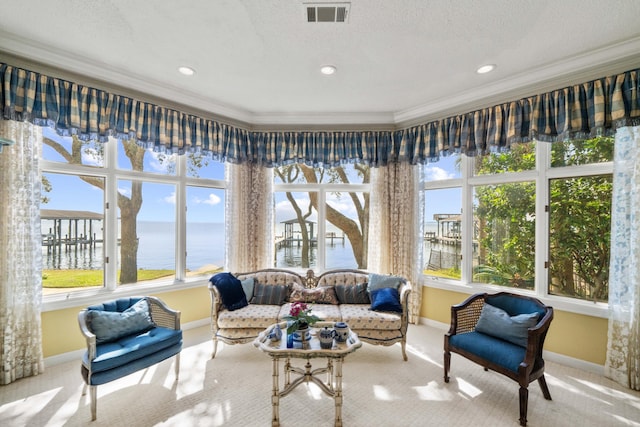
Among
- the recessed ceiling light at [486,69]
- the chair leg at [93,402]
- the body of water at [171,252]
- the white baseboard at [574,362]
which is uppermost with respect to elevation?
the recessed ceiling light at [486,69]

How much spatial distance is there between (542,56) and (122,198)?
487cm

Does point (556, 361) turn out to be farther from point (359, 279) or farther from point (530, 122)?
point (530, 122)

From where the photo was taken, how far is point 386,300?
3.35 meters

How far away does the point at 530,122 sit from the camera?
122 inches

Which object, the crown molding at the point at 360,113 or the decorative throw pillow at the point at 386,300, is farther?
the decorative throw pillow at the point at 386,300

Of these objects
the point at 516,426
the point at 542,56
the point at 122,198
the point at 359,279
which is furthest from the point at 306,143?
the point at 516,426

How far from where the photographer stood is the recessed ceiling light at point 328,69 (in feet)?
9.70

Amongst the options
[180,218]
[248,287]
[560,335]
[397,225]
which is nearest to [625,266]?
[560,335]

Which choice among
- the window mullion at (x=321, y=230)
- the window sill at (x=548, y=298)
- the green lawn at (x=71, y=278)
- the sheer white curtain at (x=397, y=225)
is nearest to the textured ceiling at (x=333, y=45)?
the sheer white curtain at (x=397, y=225)

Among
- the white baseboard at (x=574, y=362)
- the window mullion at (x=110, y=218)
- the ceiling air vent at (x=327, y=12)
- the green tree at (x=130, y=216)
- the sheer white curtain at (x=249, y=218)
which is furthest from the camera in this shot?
the sheer white curtain at (x=249, y=218)

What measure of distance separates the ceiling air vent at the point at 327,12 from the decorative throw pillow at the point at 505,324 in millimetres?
2849

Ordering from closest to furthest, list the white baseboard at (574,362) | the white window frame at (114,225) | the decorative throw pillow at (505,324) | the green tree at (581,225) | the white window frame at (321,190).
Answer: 1. the decorative throw pillow at (505,324)
2. the white baseboard at (574,362)
3. the green tree at (581,225)
4. the white window frame at (114,225)
5. the white window frame at (321,190)

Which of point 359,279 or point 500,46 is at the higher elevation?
point 500,46

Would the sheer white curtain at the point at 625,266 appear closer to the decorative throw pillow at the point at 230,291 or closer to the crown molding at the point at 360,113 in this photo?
the crown molding at the point at 360,113
